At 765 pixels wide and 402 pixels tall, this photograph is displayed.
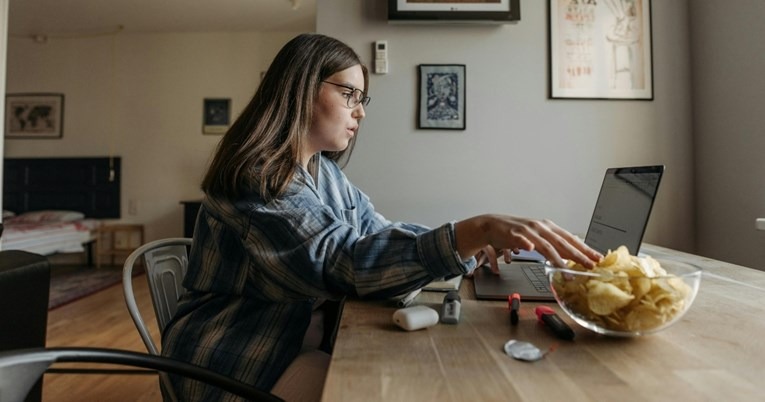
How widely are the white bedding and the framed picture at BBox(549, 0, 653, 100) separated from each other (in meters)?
4.33

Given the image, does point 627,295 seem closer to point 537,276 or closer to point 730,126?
point 537,276

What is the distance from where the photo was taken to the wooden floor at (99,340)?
5.85ft

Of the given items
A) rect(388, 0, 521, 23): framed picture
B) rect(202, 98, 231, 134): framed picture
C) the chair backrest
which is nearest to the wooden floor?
the chair backrest

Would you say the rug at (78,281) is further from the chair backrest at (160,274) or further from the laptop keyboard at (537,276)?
the laptop keyboard at (537,276)

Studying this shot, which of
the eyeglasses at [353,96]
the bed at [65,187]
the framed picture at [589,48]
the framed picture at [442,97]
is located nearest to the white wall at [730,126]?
the framed picture at [589,48]

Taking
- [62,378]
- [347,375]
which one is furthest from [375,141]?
[62,378]

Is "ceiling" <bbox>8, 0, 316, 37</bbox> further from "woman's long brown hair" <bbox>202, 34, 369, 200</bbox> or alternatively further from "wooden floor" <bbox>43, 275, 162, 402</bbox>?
"woman's long brown hair" <bbox>202, 34, 369, 200</bbox>

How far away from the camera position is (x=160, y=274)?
112cm

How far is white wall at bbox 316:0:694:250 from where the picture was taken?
1.81m

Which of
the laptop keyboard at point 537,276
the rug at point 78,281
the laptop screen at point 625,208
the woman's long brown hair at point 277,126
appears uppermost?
the woman's long brown hair at point 277,126

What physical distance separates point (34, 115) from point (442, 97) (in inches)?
208

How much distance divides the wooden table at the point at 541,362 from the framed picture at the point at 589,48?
1323 mm

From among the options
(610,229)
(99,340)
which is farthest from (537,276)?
(99,340)

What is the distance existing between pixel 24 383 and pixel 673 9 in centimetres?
248
